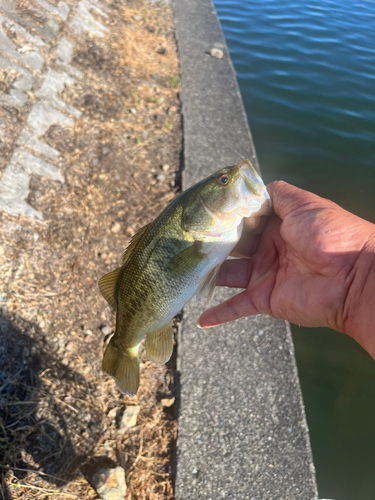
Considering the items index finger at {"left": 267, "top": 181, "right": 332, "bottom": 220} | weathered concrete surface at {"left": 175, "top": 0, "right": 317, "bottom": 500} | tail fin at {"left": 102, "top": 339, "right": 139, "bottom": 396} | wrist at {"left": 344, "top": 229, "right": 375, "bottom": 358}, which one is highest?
index finger at {"left": 267, "top": 181, "right": 332, "bottom": 220}

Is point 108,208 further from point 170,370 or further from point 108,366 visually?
point 108,366

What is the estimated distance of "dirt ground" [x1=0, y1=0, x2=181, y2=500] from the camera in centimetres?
290

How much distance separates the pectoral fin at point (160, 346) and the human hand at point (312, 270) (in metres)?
0.48

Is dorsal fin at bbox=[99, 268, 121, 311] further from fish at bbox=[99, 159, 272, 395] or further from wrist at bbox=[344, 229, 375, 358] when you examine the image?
wrist at bbox=[344, 229, 375, 358]

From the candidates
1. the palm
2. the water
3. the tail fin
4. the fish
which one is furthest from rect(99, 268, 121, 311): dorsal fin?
the water

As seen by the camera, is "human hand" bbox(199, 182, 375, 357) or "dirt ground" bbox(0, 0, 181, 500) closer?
"human hand" bbox(199, 182, 375, 357)

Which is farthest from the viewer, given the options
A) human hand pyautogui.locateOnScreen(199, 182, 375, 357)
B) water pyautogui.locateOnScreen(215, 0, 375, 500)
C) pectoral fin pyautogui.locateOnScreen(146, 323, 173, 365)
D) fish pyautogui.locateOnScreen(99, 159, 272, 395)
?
water pyautogui.locateOnScreen(215, 0, 375, 500)

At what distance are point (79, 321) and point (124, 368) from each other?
147cm

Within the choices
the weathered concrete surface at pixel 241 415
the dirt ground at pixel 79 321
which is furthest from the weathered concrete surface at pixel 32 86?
the weathered concrete surface at pixel 241 415

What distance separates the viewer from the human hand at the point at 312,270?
2031mm

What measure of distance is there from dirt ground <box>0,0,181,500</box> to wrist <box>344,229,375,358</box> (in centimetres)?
199

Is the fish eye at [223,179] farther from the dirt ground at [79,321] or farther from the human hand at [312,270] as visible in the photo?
the dirt ground at [79,321]

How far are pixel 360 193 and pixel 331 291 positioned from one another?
490 centimetres

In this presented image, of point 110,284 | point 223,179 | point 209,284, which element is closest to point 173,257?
point 209,284
